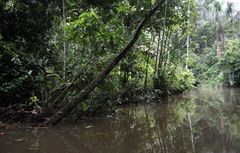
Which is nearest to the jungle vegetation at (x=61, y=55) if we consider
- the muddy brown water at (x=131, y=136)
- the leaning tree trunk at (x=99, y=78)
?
the leaning tree trunk at (x=99, y=78)

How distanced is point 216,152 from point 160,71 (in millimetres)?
10300

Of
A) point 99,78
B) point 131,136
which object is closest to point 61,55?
point 99,78

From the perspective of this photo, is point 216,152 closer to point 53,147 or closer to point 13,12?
point 53,147

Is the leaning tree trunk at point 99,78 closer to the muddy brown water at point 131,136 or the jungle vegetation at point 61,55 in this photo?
the jungle vegetation at point 61,55

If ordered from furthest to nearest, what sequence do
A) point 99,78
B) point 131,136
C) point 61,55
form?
point 61,55
point 99,78
point 131,136

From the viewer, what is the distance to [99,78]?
621 cm

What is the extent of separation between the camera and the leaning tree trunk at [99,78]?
20.3 ft

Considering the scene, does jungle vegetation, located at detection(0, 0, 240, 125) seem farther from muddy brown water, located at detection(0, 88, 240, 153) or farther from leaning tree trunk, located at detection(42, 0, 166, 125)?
muddy brown water, located at detection(0, 88, 240, 153)

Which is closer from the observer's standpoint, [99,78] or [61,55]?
[99,78]

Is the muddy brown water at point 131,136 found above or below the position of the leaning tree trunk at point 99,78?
below

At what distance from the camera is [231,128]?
5.72m

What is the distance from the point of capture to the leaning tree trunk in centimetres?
618

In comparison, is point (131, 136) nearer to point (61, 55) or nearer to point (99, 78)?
point (99, 78)

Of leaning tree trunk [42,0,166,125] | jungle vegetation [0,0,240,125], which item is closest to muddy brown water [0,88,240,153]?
leaning tree trunk [42,0,166,125]
